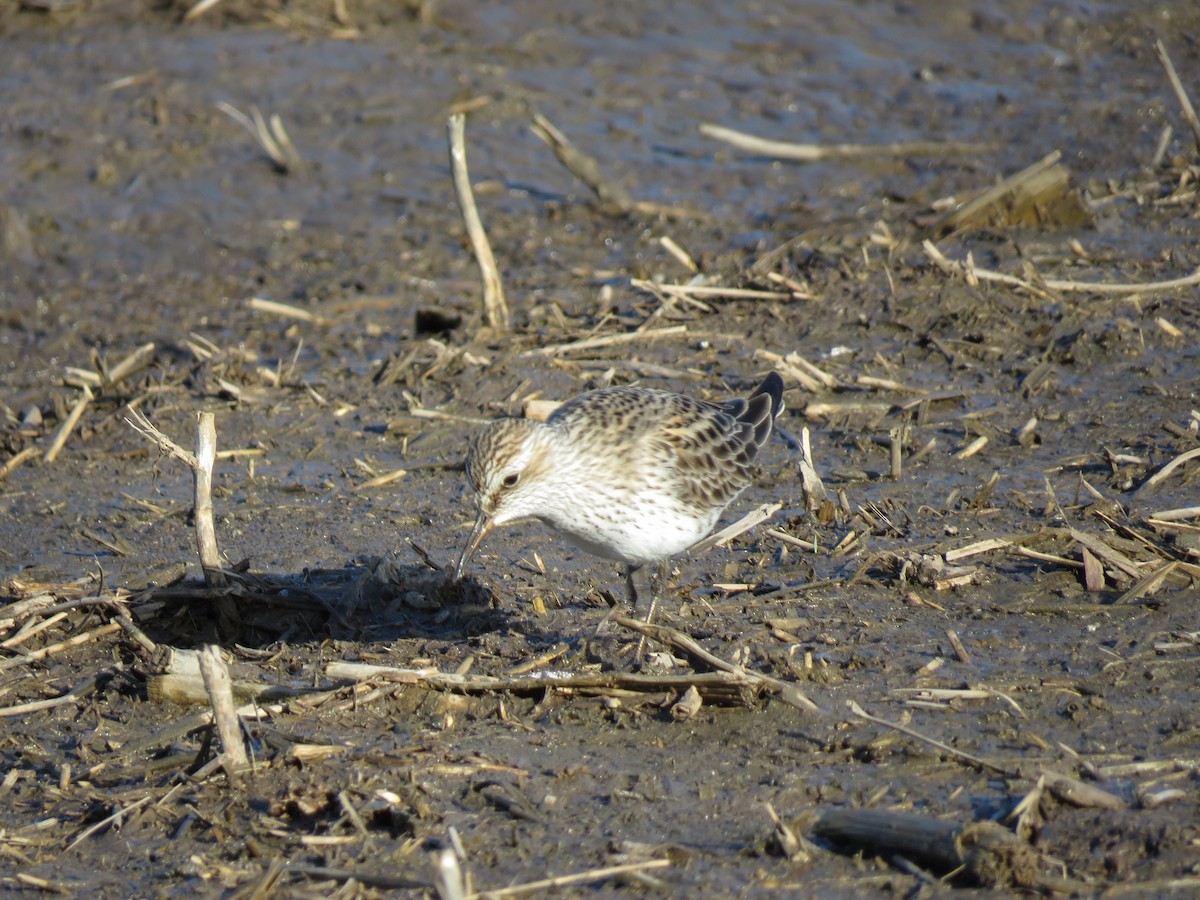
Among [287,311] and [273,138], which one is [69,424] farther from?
[273,138]

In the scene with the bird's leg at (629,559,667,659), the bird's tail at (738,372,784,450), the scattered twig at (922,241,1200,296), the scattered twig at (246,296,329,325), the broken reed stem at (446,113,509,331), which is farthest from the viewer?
the scattered twig at (246,296,329,325)

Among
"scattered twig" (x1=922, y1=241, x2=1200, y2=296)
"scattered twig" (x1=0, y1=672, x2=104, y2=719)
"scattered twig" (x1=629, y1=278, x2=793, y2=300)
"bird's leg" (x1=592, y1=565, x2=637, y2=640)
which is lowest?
"scattered twig" (x1=0, y1=672, x2=104, y2=719)

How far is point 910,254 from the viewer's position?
10570mm

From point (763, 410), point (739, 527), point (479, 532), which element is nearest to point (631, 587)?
point (739, 527)

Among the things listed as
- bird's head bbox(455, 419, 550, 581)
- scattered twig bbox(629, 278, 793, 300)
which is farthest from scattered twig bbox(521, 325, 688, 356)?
bird's head bbox(455, 419, 550, 581)

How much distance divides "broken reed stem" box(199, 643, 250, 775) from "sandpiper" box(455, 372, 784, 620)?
123 cm

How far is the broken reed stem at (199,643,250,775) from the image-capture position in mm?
5188

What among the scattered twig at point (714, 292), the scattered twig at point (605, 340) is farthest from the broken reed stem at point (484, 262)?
the scattered twig at point (714, 292)

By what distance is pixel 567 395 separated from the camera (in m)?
8.98

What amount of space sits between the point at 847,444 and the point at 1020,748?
3.33 meters

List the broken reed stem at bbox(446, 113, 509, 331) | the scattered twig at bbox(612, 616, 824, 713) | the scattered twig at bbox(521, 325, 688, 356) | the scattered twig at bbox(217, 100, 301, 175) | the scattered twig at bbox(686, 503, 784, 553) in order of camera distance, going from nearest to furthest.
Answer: the scattered twig at bbox(612, 616, 824, 713) → the scattered twig at bbox(686, 503, 784, 553) → the scattered twig at bbox(521, 325, 688, 356) → the broken reed stem at bbox(446, 113, 509, 331) → the scattered twig at bbox(217, 100, 301, 175)

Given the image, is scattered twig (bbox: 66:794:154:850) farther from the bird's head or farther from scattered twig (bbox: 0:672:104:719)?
the bird's head

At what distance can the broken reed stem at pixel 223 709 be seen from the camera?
204 inches

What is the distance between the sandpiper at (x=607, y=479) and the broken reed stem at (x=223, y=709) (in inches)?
48.4
